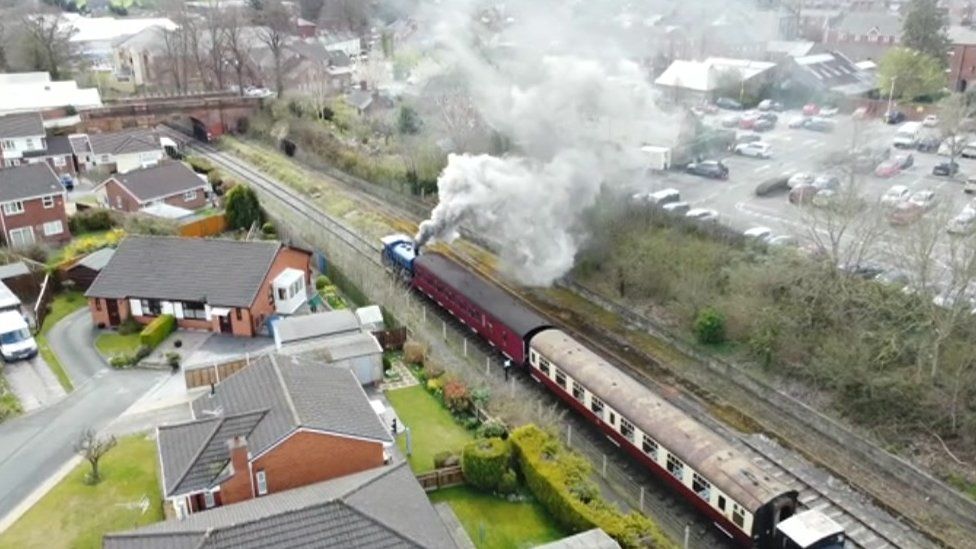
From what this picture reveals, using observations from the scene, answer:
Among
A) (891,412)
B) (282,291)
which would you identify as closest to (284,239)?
(282,291)

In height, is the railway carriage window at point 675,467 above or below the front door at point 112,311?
below

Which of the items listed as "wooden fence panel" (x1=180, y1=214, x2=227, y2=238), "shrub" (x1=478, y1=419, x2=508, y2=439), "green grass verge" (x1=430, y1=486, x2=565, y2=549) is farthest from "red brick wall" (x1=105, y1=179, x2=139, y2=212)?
"green grass verge" (x1=430, y1=486, x2=565, y2=549)

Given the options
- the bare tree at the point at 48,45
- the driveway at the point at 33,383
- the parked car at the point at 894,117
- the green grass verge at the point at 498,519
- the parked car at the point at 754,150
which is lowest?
the green grass verge at the point at 498,519

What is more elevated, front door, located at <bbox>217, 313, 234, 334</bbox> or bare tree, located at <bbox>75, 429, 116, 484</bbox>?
front door, located at <bbox>217, 313, 234, 334</bbox>

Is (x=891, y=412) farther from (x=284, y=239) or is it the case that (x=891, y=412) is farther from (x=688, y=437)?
(x=284, y=239)

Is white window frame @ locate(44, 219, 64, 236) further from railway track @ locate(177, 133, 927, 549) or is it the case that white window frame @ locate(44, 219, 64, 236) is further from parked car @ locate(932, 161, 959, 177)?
parked car @ locate(932, 161, 959, 177)

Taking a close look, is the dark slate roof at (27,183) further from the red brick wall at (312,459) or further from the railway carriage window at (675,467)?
the railway carriage window at (675,467)

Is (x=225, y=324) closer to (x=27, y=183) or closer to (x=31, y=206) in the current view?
(x=31, y=206)

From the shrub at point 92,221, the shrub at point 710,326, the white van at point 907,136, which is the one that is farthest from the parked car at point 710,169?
the shrub at point 92,221
